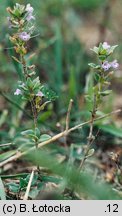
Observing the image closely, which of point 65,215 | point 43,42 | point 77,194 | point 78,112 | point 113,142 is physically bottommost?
point 65,215

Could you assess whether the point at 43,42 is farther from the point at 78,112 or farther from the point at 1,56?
the point at 78,112

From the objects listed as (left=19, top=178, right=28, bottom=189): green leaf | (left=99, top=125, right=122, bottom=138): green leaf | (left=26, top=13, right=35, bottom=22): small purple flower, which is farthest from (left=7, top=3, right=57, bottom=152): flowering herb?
(left=99, top=125, right=122, bottom=138): green leaf

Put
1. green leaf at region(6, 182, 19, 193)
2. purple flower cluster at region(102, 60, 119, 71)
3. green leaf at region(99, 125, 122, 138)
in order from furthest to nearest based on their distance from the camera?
green leaf at region(99, 125, 122, 138), green leaf at region(6, 182, 19, 193), purple flower cluster at region(102, 60, 119, 71)

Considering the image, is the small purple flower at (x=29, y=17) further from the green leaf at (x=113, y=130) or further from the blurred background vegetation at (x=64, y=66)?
the green leaf at (x=113, y=130)

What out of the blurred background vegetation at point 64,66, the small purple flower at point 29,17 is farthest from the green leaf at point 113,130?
the small purple flower at point 29,17

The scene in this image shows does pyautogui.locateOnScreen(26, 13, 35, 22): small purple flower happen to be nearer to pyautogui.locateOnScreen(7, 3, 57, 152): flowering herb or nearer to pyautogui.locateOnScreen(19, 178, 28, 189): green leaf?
pyautogui.locateOnScreen(7, 3, 57, 152): flowering herb

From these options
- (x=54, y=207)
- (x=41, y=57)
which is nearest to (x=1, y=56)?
(x=41, y=57)

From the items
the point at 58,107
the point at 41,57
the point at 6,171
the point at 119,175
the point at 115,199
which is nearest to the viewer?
the point at 115,199

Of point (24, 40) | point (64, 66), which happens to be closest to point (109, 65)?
point (24, 40)

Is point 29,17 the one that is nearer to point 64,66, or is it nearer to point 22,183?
point 22,183
